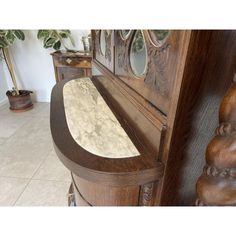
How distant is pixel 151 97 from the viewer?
541 millimetres

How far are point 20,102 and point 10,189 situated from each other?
1.57 metres

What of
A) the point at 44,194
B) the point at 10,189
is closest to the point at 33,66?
the point at 10,189

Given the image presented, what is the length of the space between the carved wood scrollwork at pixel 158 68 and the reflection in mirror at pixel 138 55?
5 cm

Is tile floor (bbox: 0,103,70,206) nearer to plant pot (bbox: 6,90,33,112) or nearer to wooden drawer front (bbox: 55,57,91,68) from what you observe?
plant pot (bbox: 6,90,33,112)

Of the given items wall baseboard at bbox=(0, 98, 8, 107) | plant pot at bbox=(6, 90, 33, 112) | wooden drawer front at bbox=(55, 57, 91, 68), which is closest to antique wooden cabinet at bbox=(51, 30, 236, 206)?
wooden drawer front at bbox=(55, 57, 91, 68)

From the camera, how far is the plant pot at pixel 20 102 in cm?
266

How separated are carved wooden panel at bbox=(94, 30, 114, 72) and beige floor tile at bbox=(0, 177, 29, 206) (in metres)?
1.09

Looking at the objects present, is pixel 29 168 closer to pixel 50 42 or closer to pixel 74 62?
pixel 74 62

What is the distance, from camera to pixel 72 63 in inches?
93.8

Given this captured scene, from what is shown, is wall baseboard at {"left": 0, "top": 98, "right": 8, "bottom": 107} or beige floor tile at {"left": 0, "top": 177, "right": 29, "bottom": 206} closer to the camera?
beige floor tile at {"left": 0, "top": 177, "right": 29, "bottom": 206}

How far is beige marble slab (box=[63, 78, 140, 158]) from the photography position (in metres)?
0.57
